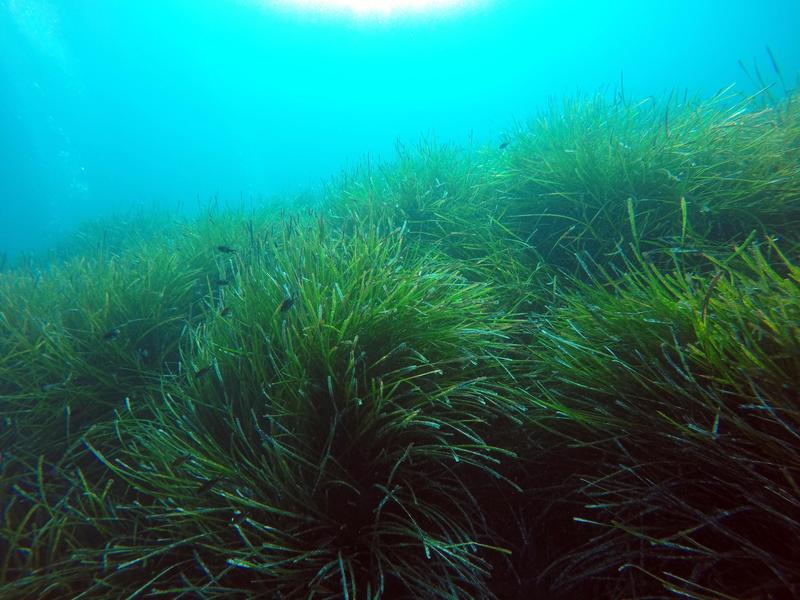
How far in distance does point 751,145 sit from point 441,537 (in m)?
3.80

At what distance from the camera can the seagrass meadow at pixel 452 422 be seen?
1.11 m

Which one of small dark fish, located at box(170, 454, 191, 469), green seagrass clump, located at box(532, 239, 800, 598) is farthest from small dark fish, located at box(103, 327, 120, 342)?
green seagrass clump, located at box(532, 239, 800, 598)

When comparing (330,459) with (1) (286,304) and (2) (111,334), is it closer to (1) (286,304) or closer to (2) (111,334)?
(1) (286,304)

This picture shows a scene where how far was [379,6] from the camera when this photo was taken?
4491 cm

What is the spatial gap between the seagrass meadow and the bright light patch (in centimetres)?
5310

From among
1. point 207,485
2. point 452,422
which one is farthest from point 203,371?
point 452,422

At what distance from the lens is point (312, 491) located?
1342 mm

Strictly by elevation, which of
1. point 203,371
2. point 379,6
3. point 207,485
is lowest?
point 207,485

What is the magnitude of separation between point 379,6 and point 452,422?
5725cm

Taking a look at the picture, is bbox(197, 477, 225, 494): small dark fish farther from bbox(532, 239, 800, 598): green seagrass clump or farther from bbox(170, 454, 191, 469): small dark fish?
bbox(532, 239, 800, 598): green seagrass clump

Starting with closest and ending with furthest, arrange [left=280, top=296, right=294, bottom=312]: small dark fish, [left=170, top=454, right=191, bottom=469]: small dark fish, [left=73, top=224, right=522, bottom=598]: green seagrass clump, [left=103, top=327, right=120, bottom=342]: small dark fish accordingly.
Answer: [left=73, top=224, right=522, bottom=598]: green seagrass clump → [left=170, top=454, right=191, bottom=469]: small dark fish → [left=280, top=296, right=294, bottom=312]: small dark fish → [left=103, top=327, right=120, bottom=342]: small dark fish

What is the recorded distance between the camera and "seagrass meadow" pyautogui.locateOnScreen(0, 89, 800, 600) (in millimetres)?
1109

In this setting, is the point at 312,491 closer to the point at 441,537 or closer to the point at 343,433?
the point at 343,433

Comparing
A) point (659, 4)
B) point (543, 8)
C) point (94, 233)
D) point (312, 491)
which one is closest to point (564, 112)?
point (312, 491)
